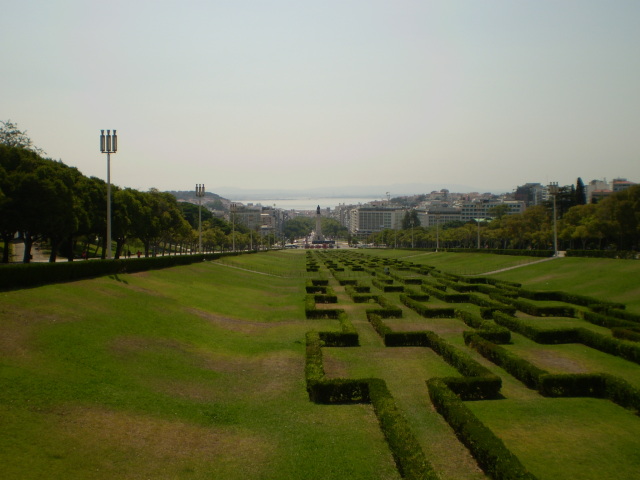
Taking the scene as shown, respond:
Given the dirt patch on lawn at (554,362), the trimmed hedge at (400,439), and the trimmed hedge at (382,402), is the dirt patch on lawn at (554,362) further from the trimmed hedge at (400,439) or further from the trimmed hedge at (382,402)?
the trimmed hedge at (400,439)

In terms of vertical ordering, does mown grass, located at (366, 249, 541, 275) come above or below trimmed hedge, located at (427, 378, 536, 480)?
above

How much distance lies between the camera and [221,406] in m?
14.2

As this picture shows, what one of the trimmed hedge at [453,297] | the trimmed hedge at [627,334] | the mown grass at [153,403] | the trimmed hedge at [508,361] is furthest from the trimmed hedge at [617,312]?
the mown grass at [153,403]

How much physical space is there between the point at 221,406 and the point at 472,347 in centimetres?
1198

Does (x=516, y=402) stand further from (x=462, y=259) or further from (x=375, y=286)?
(x=462, y=259)

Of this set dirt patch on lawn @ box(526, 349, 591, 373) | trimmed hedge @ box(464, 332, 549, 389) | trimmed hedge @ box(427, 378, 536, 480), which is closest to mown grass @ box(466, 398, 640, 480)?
trimmed hedge @ box(427, 378, 536, 480)

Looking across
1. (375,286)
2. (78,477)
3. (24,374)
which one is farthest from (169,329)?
(375,286)

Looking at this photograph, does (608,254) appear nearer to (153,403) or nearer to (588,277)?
(588,277)

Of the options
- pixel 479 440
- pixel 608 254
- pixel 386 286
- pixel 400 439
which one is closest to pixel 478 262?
pixel 608 254

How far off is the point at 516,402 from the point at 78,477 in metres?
11.6

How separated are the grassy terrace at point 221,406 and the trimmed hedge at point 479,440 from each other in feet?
0.96

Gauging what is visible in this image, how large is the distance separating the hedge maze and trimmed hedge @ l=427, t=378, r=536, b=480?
0.07 feet

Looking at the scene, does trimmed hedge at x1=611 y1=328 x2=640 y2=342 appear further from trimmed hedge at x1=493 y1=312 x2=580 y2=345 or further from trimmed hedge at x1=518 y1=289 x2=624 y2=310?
trimmed hedge at x1=518 y1=289 x2=624 y2=310

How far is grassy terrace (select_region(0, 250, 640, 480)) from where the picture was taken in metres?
10.4
